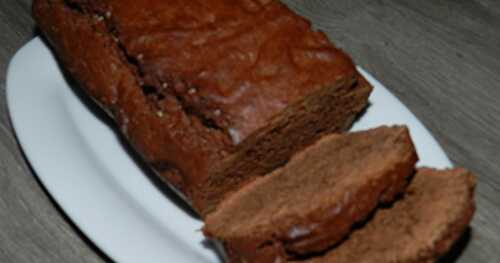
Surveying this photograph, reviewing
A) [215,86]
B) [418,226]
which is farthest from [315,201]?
[215,86]

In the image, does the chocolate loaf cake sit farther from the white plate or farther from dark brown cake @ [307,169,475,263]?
dark brown cake @ [307,169,475,263]

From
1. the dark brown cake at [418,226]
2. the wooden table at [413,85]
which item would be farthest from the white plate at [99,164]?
the dark brown cake at [418,226]

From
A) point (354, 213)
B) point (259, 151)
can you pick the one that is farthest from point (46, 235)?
point (354, 213)

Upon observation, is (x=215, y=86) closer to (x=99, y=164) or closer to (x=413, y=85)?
(x=99, y=164)

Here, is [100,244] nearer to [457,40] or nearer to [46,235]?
[46,235]

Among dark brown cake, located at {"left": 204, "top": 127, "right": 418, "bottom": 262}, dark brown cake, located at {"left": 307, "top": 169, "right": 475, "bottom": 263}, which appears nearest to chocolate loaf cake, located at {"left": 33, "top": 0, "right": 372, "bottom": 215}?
dark brown cake, located at {"left": 204, "top": 127, "right": 418, "bottom": 262}

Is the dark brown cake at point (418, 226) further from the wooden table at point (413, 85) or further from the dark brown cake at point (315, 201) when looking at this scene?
the wooden table at point (413, 85)
